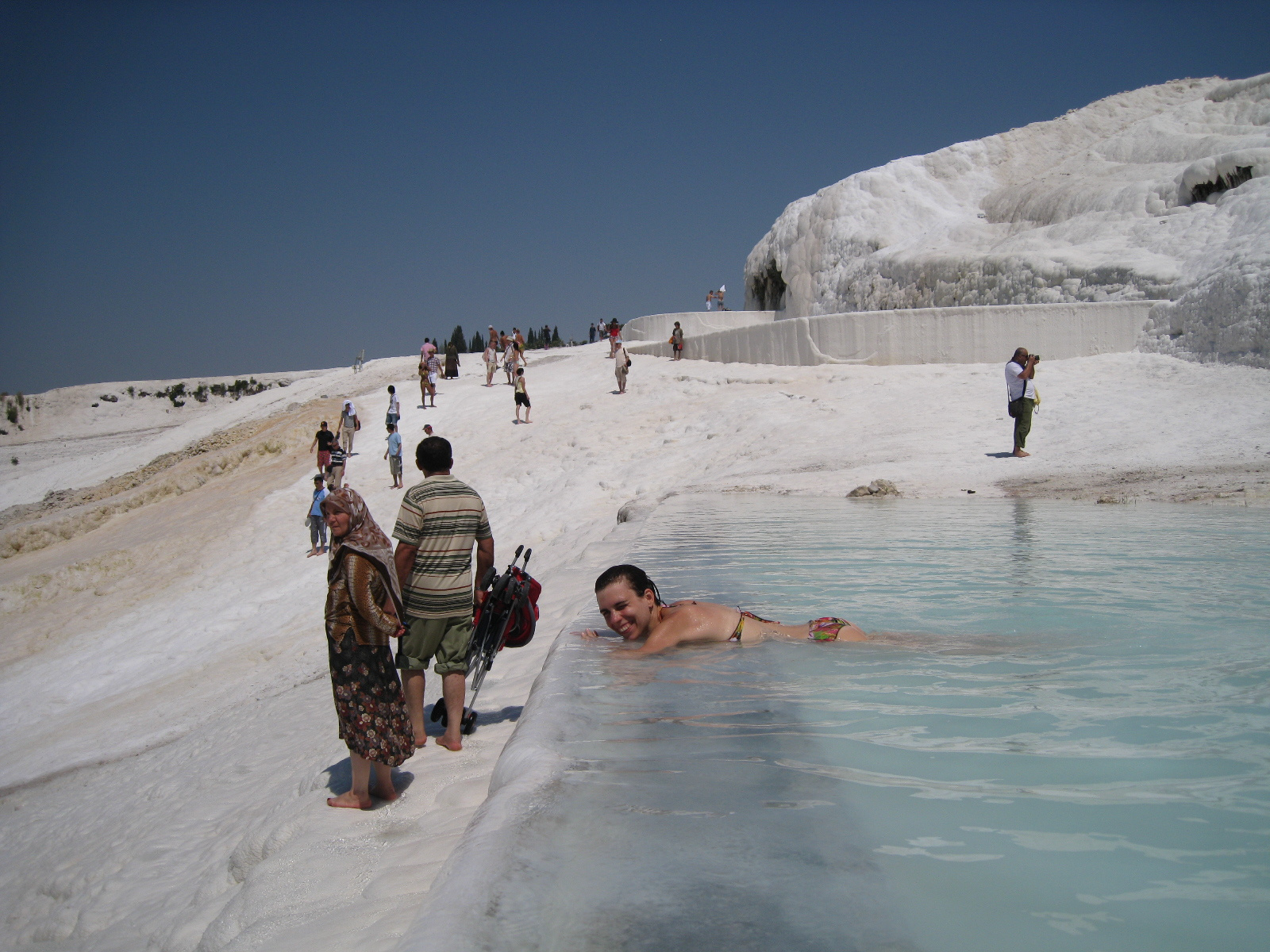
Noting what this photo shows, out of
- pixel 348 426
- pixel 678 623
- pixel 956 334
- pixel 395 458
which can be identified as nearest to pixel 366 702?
pixel 678 623

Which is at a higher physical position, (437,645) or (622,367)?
(622,367)

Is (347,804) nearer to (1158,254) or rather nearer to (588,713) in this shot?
(588,713)

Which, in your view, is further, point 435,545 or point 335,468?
point 335,468

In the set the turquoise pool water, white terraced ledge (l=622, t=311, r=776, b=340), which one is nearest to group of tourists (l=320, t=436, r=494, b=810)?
the turquoise pool water

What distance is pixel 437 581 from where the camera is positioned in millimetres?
4246

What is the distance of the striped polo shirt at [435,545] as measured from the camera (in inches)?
166

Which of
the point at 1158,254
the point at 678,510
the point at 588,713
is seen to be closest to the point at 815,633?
the point at 588,713

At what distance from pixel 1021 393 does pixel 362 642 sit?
10465 mm

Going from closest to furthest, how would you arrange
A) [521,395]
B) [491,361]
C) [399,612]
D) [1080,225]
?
[399,612]
[521,395]
[1080,225]
[491,361]

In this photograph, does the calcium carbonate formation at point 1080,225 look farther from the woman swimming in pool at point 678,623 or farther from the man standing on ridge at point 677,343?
the woman swimming in pool at point 678,623

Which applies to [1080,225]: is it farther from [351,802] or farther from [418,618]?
[351,802]

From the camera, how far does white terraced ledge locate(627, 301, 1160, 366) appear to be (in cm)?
1716

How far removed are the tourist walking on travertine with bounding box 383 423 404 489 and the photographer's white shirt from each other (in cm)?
1100

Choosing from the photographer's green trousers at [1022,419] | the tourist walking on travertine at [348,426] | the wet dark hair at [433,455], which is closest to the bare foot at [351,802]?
the wet dark hair at [433,455]
